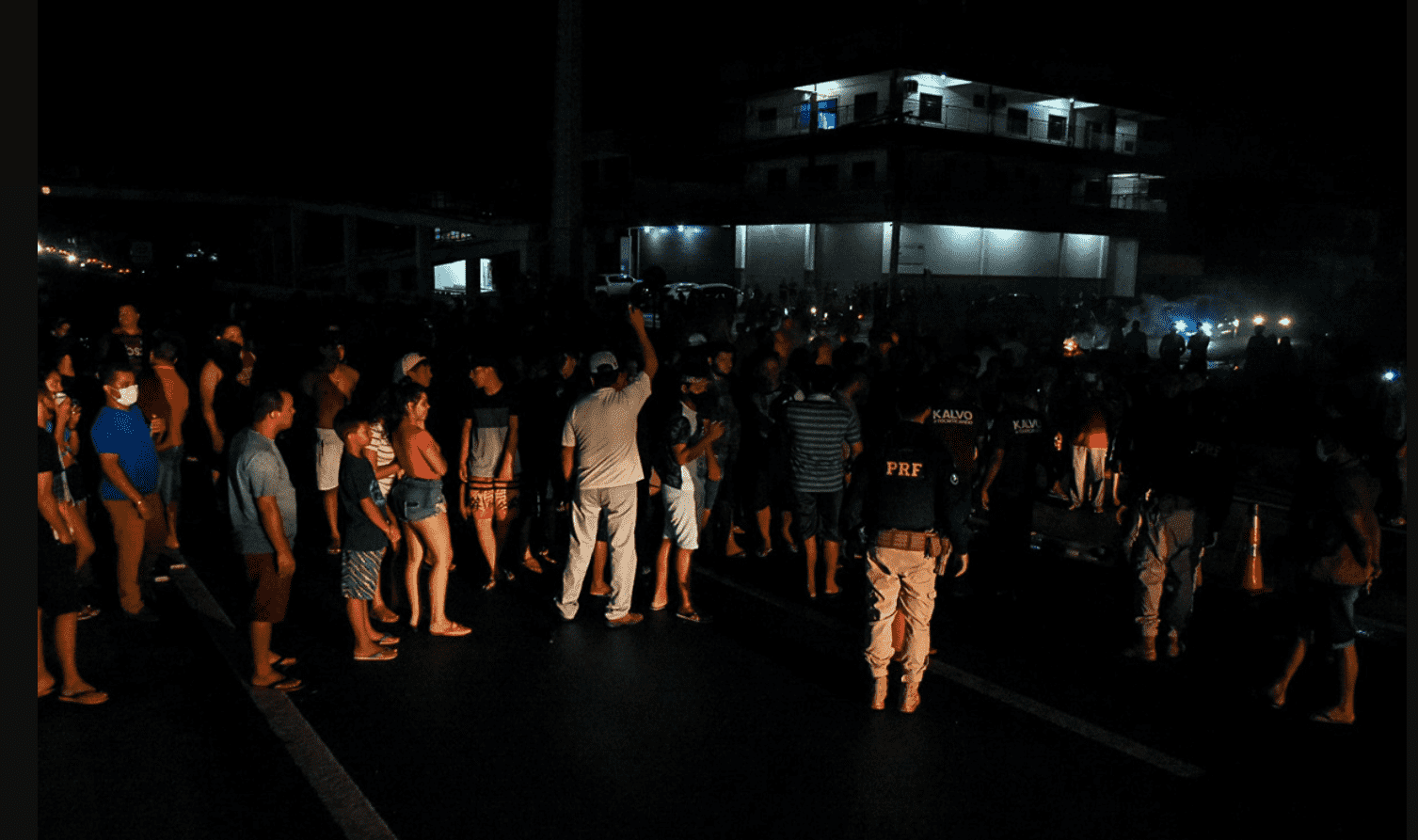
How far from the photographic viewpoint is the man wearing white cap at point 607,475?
6336 millimetres

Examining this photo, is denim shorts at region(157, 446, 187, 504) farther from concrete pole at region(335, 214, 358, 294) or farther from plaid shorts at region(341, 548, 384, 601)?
concrete pole at region(335, 214, 358, 294)

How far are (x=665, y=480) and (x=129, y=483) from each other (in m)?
3.46

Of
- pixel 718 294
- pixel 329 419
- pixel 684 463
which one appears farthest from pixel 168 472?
pixel 718 294

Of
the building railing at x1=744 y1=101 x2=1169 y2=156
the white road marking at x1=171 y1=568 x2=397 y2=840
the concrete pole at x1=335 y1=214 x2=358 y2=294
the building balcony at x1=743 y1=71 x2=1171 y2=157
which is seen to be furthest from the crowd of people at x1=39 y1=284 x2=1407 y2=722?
the concrete pole at x1=335 y1=214 x2=358 y2=294

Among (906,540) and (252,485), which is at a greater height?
→ (252,485)

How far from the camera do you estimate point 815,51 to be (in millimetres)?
41469

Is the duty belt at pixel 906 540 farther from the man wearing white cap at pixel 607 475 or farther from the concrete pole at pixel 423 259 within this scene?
the concrete pole at pixel 423 259

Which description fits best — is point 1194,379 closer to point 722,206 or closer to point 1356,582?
point 1356,582

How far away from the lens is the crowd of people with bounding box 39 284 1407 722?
207 inches

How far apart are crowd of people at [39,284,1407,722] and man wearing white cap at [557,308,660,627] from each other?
0.02 m

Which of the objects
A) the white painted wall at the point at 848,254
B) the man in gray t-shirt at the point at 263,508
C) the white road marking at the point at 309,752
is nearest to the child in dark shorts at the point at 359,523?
the man in gray t-shirt at the point at 263,508

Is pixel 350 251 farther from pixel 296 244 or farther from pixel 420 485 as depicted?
pixel 420 485

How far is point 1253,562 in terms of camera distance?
7285 mm

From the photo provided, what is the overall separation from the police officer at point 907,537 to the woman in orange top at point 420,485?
2.65 meters
